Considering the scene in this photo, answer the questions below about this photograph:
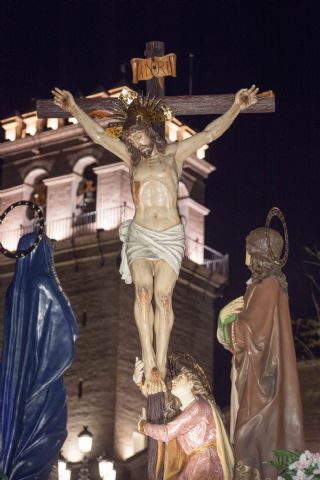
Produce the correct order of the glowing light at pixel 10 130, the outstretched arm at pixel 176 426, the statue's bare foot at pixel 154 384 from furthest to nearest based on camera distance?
1. the glowing light at pixel 10 130
2. the statue's bare foot at pixel 154 384
3. the outstretched arm at pixel 176 426

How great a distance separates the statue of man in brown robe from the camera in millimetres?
13258

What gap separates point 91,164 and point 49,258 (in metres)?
40.2

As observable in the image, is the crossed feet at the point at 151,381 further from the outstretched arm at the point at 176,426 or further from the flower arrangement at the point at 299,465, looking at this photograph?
the flower arrangement at the point at 299,465

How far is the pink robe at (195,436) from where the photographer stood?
13039 mm

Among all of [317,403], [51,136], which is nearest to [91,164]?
[51,136]

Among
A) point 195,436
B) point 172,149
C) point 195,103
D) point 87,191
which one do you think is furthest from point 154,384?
point 87,191

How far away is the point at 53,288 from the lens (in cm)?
1412

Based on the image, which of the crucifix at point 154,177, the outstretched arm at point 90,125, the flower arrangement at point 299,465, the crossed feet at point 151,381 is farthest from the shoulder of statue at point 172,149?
the flower arrangement at point 299,465

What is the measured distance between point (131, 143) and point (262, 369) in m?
2.53

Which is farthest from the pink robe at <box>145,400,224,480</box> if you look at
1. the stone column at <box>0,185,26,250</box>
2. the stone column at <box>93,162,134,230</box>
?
the stone column at <box>0,185,26,250</box>

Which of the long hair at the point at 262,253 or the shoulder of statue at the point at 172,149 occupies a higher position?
the shoulder of statue at the point at 172,149

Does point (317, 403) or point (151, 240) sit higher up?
point (317, 403)

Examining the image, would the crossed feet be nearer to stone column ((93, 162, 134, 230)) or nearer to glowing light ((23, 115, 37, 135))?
stone column ((93, 162, 134, 230))

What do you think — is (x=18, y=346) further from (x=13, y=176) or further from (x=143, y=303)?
(x=13, y=176)
